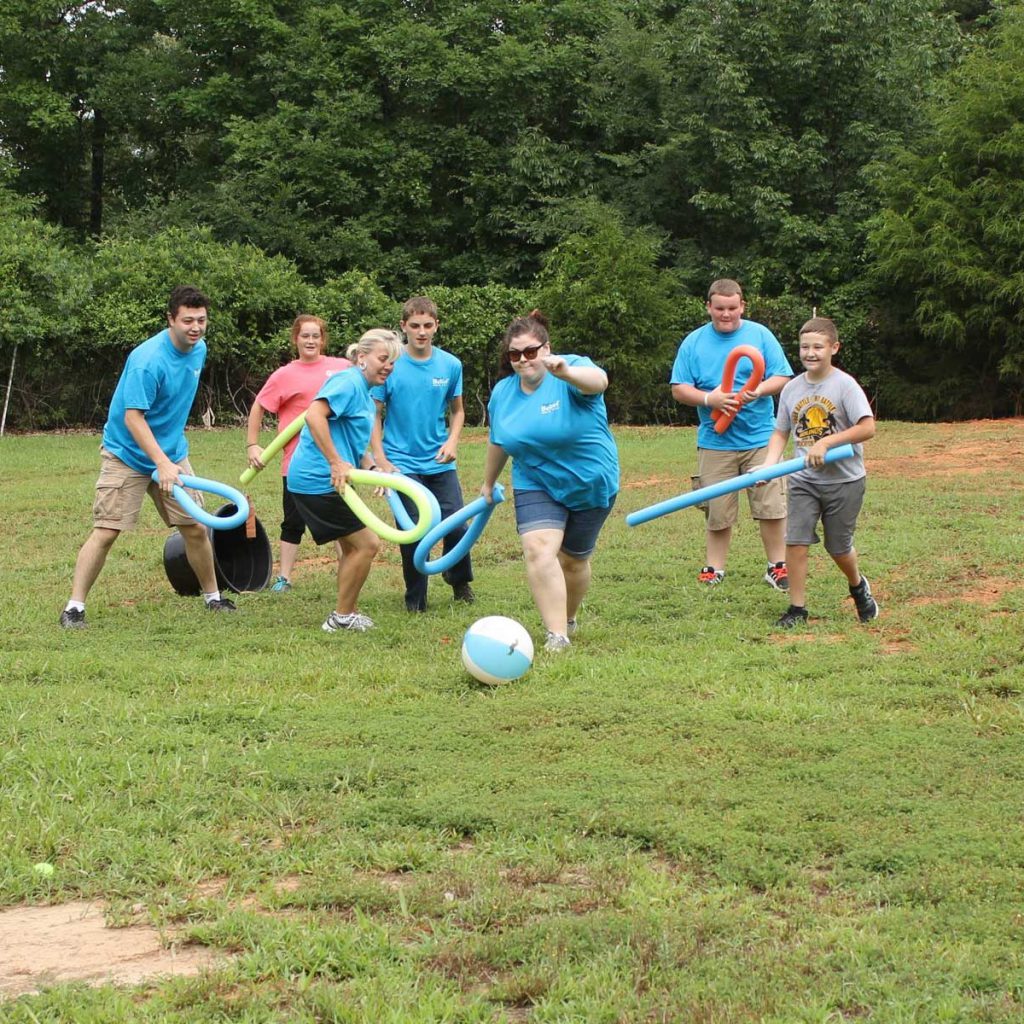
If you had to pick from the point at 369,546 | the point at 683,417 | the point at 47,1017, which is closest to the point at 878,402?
the point at 683,417

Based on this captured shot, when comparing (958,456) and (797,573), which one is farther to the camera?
(958,456)

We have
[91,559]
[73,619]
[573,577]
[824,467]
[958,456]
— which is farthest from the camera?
[958,456]

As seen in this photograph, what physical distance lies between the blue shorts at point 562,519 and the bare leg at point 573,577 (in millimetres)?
51

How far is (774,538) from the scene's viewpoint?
8789 millimetres

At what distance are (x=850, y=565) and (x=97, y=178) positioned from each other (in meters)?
33.6

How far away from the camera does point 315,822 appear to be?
4.63 meters

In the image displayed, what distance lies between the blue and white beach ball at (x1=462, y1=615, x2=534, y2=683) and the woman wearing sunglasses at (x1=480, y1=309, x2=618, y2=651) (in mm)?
536

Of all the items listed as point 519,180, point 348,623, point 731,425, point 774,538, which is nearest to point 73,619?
point 348,623

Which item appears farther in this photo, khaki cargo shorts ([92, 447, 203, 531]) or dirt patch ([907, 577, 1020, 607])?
khaki cargo shorts ([92, 447, 203, 531])

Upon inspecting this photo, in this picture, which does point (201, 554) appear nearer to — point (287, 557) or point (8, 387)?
point (287, 557)

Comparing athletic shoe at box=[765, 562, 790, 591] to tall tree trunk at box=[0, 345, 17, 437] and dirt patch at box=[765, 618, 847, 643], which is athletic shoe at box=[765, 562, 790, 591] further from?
tall tree trunk at box=[0, 345, 17, 437]

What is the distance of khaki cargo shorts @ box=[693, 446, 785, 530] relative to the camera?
28.5 ft

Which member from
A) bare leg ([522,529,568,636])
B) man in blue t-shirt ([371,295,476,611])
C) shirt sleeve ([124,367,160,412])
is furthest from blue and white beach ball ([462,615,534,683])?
shirt sleeve ([124,367,160,412])

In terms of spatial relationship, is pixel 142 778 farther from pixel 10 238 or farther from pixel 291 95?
pixel 291 95
